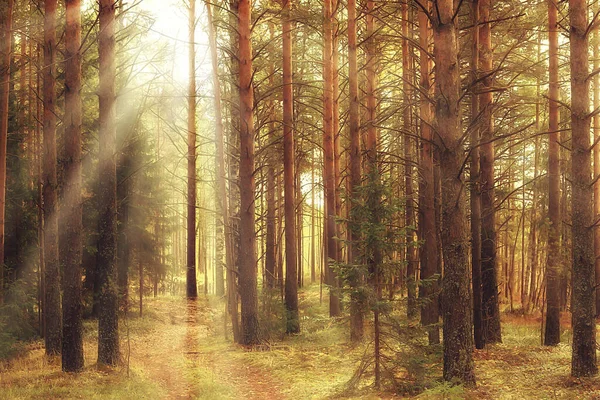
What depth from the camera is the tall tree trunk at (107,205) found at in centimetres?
984

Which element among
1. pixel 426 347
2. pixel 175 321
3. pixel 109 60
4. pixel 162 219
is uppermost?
pixel 109 60

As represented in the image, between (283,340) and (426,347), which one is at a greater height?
(426,347)

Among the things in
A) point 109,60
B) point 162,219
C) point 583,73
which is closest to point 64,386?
point 109,60

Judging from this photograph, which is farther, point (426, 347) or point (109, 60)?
point (109, 60)

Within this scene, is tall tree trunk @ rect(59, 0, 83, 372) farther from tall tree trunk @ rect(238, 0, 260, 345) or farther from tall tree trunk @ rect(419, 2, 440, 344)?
tall tree trunk @ rect(419, 2, 440, 344)

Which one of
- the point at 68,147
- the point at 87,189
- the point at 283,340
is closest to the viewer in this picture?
the point at 68,147

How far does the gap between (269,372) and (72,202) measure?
5.30 metres

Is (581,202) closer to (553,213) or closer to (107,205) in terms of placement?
(553,213)

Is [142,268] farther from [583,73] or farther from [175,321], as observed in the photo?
[583,73]

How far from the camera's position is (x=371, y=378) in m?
9.51

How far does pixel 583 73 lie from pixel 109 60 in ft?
29.1

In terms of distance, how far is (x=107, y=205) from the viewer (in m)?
9.90

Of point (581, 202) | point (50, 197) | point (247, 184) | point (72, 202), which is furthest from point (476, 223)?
point (50, 197)

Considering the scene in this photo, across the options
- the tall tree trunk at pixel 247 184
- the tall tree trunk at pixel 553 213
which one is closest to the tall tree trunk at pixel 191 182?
the tall tree trunk at pixel 247 184
